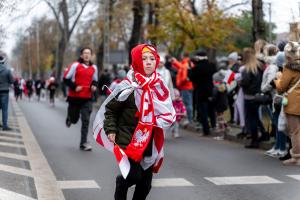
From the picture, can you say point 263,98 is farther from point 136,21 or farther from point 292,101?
point 136,21

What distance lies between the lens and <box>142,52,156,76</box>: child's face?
5867mm

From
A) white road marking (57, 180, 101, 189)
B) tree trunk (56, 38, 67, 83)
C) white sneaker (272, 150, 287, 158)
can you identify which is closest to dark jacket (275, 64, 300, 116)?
white sneaker (272, 150, 287, 158)

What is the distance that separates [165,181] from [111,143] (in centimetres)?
300

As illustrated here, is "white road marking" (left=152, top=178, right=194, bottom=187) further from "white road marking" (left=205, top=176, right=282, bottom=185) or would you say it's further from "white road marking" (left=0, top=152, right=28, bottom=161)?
"white road marking" (left=0, top=152, right=28, bottom=161)

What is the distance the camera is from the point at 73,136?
606 inches

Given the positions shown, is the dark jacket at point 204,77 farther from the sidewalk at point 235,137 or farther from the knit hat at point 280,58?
the knit hat at point 280,58

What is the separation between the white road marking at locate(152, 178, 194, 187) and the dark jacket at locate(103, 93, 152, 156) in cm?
271

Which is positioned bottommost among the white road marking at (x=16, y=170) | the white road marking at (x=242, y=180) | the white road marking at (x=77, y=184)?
the white road marking at (x=242, y=180)

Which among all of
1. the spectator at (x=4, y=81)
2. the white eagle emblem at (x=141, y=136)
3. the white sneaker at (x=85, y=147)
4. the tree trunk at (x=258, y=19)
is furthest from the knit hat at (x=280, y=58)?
the spectator at (x=4, y=81)

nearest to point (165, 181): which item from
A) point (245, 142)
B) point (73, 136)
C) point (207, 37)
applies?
point (245, 142)

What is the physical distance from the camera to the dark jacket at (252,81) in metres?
12.4

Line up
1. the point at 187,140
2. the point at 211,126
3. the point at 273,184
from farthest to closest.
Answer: the point at 211,126 → the point at 187,140 → the point at 273,184

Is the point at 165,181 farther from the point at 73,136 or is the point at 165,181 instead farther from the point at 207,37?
Result: the point at 207,37

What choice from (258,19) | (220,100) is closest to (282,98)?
(220,100)
